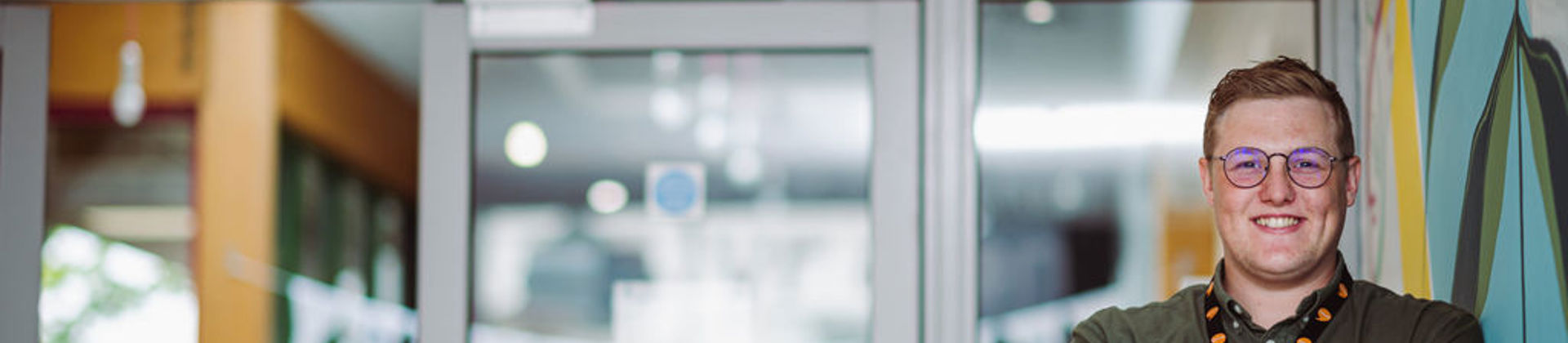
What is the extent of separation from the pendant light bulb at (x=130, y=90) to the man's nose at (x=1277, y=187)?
488 centimetres

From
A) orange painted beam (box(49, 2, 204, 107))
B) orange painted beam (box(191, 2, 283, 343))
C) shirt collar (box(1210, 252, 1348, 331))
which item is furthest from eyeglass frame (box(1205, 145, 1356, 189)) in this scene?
orange painted beam (box(191, 2, 283, 343))

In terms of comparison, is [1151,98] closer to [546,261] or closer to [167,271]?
[546,261]

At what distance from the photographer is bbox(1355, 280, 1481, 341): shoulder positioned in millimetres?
1997

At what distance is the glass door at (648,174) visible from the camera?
4.03 meters

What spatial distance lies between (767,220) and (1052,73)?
2.45 feet

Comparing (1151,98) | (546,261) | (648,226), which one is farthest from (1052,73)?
(546,261)

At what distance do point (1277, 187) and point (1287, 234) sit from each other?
0.06 metres

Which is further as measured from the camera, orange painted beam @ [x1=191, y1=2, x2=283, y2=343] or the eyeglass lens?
orange painted beam @ [x1=191, y1=2, x2=283, y2=343]

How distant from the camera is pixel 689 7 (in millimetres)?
4051

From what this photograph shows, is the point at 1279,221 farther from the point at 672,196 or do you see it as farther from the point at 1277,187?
the point at 672,196

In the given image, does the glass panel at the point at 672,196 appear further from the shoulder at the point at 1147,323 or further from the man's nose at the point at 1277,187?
the man's nose at the point at 1277,187

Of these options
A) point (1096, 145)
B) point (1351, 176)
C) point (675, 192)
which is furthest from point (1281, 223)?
point (675, 192)

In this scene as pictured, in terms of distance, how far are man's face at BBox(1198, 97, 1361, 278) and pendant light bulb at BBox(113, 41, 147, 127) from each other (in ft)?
15.9

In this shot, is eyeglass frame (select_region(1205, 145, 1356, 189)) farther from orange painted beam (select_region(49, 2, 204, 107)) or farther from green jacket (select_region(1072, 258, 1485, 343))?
orange painted beam (select_region(49, 2, 204, 107))
